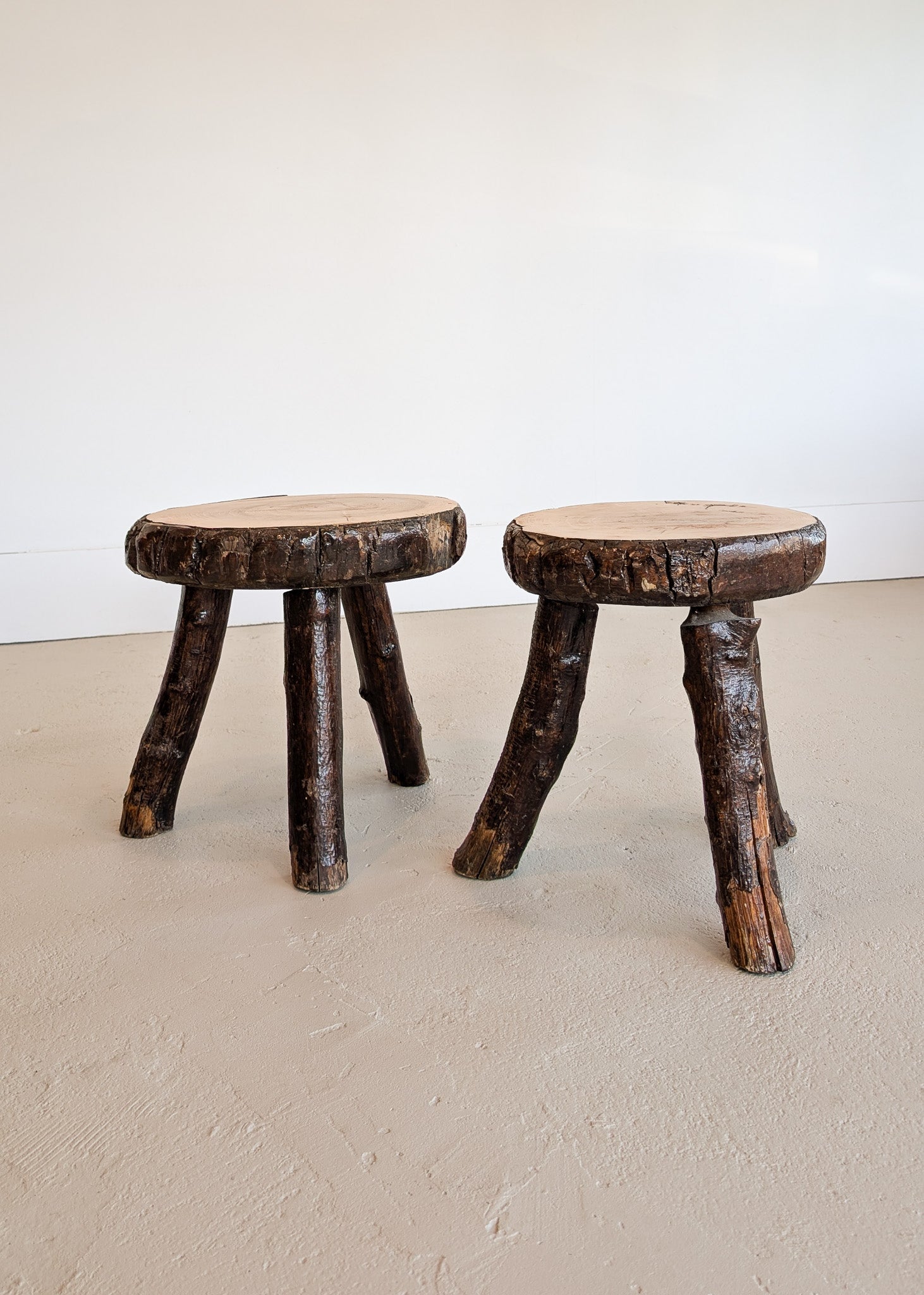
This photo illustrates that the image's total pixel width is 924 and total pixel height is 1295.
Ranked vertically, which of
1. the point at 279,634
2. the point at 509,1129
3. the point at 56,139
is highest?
the point at 56,139

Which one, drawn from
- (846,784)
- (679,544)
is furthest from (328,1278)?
(846,784)

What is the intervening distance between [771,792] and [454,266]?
A: 216 centimetres

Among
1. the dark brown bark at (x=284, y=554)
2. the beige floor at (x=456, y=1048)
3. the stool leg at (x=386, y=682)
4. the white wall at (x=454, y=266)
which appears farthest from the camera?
the white wall at (x=454, y=266)

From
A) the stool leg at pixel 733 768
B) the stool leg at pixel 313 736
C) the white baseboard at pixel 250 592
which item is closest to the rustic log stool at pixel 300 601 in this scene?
the stool leg at pixel 313 736

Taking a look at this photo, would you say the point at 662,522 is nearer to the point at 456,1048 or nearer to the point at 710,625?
the point at 710,625

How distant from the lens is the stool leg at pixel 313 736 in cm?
134

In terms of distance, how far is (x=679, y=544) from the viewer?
1.11m

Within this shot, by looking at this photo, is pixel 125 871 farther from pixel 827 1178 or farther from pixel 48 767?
pixel 827 1178

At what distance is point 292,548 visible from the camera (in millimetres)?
1250

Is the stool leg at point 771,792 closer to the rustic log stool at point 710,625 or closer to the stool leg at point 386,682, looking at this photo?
the rustic log stool at point 710,625

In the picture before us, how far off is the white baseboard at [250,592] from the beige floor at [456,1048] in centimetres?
120

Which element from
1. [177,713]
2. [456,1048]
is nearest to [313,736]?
[177,713]

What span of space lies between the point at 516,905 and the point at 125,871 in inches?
21.8

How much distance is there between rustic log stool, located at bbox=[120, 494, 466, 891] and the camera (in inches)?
49.7
